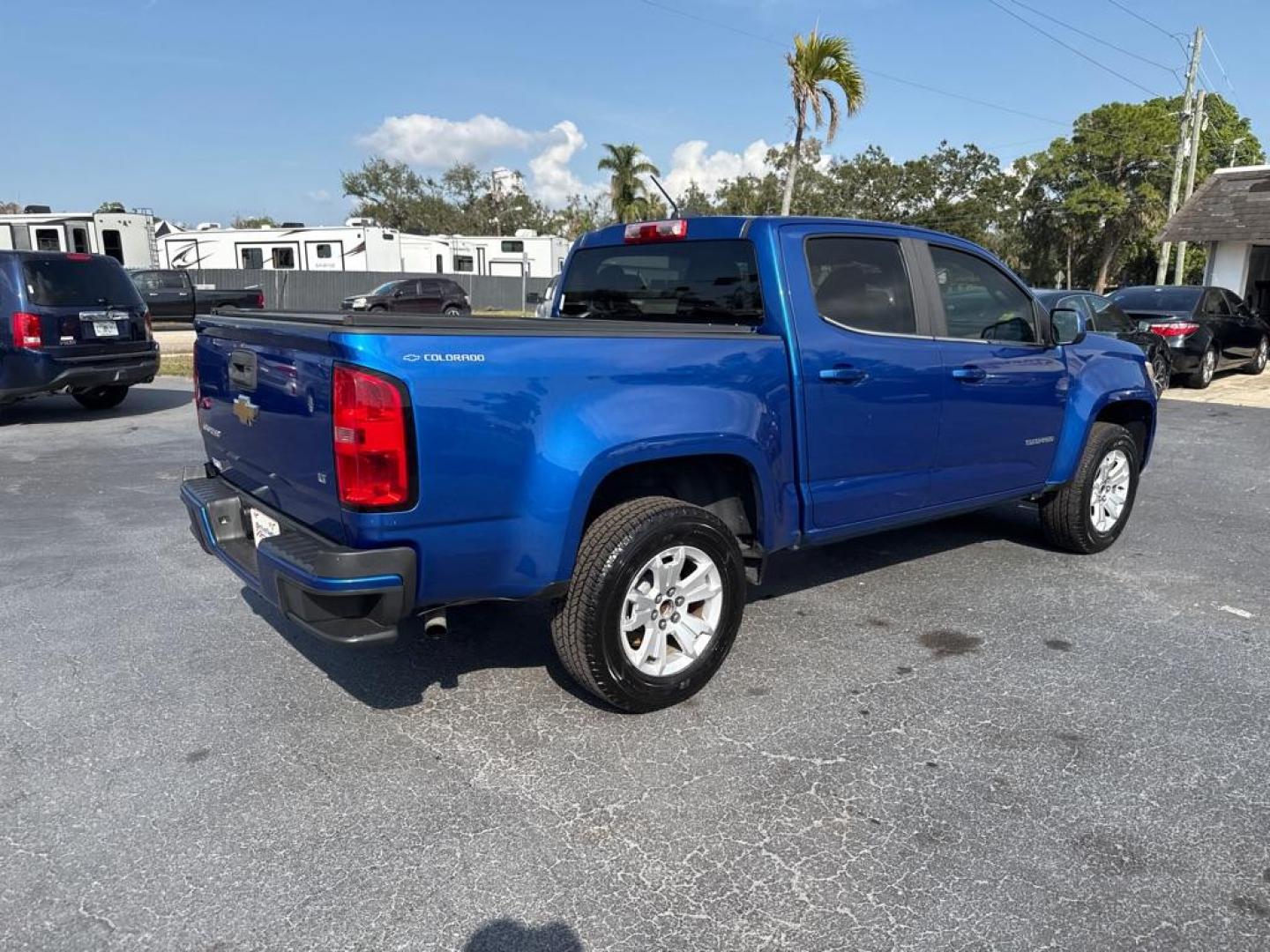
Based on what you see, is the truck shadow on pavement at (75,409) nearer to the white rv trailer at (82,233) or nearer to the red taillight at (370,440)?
the red taillight at (370,440)

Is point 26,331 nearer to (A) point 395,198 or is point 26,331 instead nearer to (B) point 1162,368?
(B) point 1162,368

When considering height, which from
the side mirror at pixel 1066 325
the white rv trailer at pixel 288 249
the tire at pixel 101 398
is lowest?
the tire at pixel 101 398

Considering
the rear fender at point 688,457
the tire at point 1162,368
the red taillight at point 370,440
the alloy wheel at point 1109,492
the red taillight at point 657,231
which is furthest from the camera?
the tire at point 1162,368

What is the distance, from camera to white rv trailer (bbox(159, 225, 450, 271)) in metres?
30.6

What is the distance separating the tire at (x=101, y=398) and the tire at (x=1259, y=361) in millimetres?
17817

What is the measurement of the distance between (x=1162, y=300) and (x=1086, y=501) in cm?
1080

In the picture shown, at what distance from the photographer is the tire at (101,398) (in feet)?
36.0

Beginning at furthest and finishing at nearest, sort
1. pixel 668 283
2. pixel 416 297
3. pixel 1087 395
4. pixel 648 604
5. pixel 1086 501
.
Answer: pixel 416 297, pixel 1086 501, pixel 1087 395, pixel 668 283, pixel 648 604

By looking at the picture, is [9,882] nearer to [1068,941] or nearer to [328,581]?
[328,581]

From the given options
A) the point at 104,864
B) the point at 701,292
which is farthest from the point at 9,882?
the point at 701,292

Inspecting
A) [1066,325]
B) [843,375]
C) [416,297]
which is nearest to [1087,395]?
[1066,325]

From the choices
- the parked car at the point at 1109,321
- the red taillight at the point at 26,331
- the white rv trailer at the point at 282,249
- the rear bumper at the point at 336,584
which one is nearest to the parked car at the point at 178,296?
the white rv trailer at the point at 282,249

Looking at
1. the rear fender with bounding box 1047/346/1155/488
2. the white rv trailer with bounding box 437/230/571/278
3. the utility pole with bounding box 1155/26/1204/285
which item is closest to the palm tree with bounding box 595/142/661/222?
the white rv trailer with bounding box 437/230/571/278

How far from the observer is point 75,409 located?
11.0 metres
